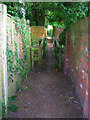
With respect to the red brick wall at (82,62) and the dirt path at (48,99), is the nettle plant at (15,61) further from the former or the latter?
the red brick wall at (82,62)

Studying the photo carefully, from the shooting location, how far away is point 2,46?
3291 millimetres

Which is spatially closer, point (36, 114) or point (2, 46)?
point (2, 46)

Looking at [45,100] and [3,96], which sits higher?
[3,96]

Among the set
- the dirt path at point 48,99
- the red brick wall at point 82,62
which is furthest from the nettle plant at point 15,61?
the red brick wall at point 82,62

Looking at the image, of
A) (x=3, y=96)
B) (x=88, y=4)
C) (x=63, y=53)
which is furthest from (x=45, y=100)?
(x=88, y=4)

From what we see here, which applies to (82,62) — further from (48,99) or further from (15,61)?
(15,61)

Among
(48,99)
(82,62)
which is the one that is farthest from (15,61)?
(82,62)

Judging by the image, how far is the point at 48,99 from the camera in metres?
4.55

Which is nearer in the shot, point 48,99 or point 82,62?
point 82,62

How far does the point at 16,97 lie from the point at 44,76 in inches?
103

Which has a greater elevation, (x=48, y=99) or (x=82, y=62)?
(x=82, y=62)

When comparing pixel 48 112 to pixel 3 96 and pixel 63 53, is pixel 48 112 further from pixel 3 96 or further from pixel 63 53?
pixel 63 53

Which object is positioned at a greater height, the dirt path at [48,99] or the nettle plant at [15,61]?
the nettle plant at [15,61]

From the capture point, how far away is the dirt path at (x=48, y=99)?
373 cm
